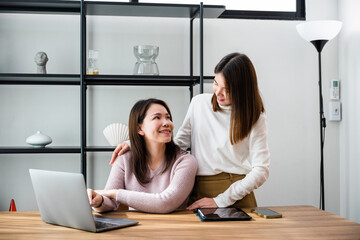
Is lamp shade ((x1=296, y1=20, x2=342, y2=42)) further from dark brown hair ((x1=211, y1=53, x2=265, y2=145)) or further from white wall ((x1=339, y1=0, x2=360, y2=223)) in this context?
dark brown hair ((x1=211, y1=53, x2=265, y2=145))

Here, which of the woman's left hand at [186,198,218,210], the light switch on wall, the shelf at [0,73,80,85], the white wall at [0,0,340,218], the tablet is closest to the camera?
the tablet

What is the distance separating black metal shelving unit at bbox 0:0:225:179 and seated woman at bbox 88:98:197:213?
72 cm

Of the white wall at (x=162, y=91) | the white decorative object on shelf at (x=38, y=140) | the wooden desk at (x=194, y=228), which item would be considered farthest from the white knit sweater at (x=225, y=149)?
the white decorative object on shelf at (x=38, y=140)

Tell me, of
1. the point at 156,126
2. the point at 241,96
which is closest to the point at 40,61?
the point at 156,126

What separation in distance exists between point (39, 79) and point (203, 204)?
154 centimetres

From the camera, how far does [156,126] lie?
6.28 feet

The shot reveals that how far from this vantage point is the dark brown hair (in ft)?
6.32

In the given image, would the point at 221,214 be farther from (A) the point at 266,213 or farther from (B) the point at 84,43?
(B) the point at 84,43

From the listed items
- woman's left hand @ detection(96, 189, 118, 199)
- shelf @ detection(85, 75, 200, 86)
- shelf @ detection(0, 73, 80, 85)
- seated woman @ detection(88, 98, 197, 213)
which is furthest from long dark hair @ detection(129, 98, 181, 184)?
shelf @ detection(0, 73, 80, 85)

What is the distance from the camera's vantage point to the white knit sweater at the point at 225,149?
1.88m

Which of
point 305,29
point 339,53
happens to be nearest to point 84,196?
point 305,29

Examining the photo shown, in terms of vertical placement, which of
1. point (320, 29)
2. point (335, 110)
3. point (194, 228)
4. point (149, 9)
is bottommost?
point (194, 228)

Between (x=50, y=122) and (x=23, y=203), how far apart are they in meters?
0.59

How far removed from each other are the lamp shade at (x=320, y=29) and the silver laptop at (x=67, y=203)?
1.89 m
